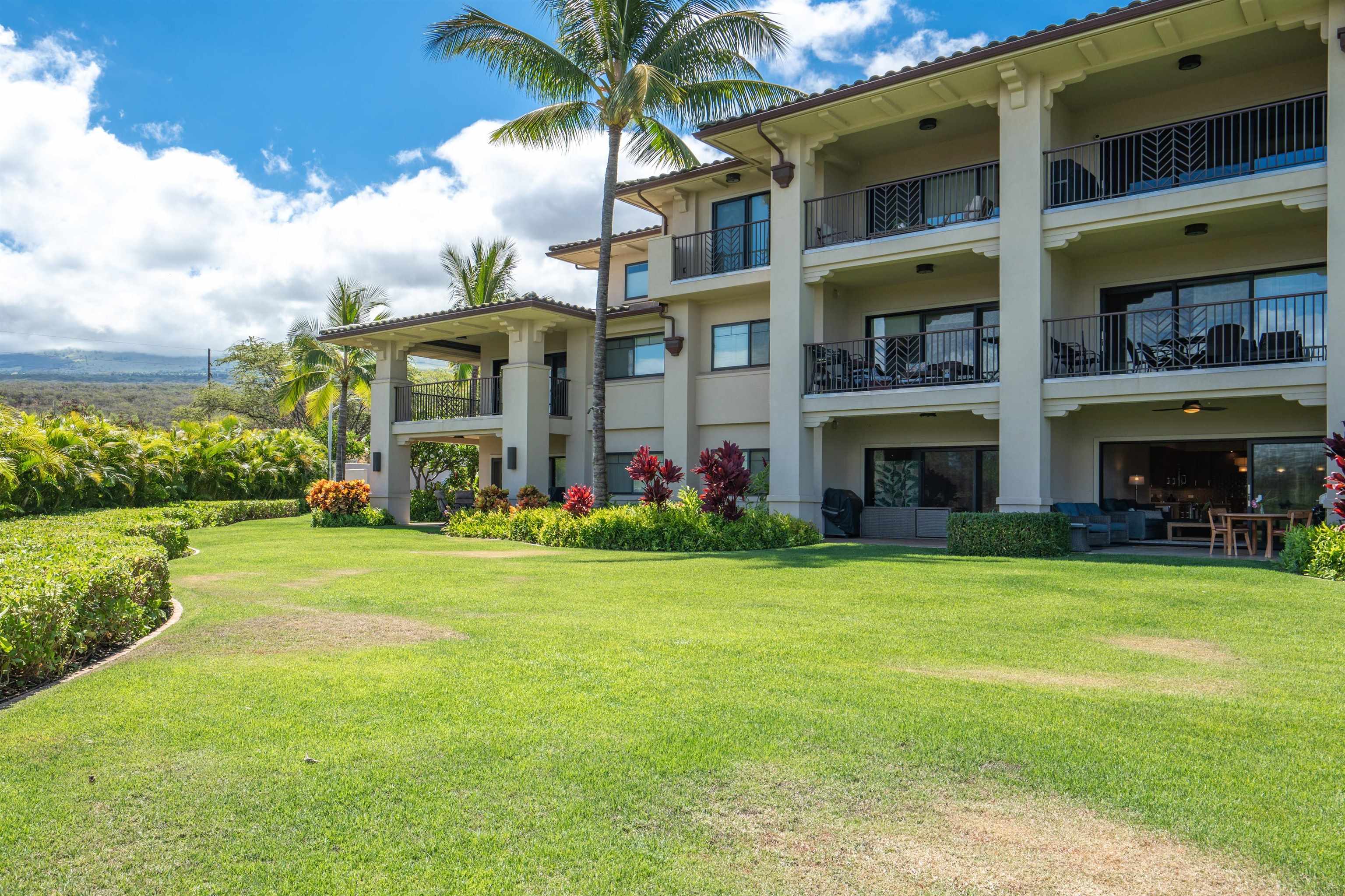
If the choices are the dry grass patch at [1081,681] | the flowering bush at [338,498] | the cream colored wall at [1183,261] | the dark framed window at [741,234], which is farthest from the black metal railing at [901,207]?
the flowering bush at [338,498]

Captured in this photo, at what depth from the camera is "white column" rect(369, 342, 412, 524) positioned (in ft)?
87.7

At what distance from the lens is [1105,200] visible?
16000 mm

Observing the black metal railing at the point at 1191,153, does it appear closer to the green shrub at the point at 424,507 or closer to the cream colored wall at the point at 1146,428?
the cream colored wall at the point at 1146,428

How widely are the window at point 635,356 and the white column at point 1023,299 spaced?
367 inches

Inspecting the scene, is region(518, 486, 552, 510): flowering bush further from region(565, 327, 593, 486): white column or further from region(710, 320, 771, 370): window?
region(710, 320, 771, 370): window

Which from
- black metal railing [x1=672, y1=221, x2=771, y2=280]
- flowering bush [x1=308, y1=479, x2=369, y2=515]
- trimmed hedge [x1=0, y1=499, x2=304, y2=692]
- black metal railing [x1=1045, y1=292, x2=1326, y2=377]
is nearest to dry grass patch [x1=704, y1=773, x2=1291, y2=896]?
trimmed hedge [x1=0, y1=499, x2=304, y2=692]

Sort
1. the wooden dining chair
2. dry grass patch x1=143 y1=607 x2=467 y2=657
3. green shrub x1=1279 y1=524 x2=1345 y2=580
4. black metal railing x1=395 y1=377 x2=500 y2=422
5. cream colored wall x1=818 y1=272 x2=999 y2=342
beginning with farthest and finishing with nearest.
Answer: black metal railing x1=395 y1=377 x2=500 y2=422 < cream colored wall x1=818 y1=272 x2=999 y2=342 < the wooden dining chair < green shrub x1=1279 y1=524 x2=1345 y2=580 < dry grass patch x1=143 y1=607 x2=467 y2=657

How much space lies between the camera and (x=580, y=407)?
25.3m

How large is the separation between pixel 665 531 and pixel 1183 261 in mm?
10679

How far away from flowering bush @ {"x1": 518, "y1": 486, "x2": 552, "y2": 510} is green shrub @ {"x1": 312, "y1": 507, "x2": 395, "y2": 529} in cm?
511

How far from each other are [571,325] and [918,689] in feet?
65.6

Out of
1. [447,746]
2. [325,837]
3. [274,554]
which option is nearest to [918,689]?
[447,746]

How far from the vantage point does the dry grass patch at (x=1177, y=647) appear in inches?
280

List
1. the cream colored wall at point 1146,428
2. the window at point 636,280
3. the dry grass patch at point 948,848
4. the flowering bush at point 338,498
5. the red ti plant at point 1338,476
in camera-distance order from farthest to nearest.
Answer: the window at point 636,280, the flowering bush at point 338,498, the cream colored wall at point 1146,428, the red ti plant at point 1338,476, the dry grass patch at point 948,848
